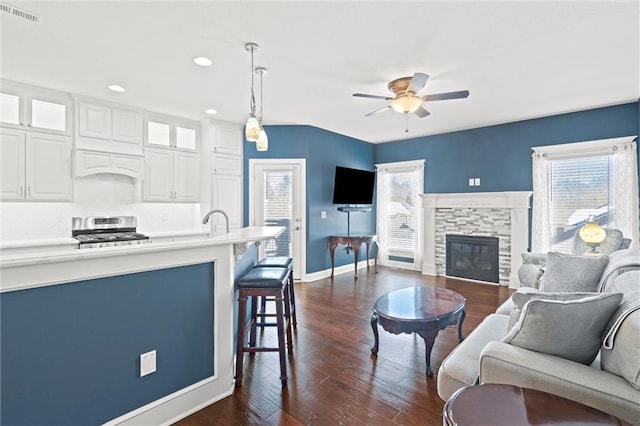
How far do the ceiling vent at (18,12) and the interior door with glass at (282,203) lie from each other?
3.19 m

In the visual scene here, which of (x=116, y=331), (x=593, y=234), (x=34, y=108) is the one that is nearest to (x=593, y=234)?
(x=593, y=234)

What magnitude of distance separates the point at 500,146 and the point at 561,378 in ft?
15.3

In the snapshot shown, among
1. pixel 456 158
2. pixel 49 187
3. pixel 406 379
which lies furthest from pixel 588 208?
pixel 49 187

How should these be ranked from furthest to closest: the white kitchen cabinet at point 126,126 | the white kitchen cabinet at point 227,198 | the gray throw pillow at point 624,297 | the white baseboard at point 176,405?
the white kitchen cabinet at point 227,198
the white kitchen cabinet at point 126,126
the white baseboard at point 176,405
the gray throw pillow at point 624,297

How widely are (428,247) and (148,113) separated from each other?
512cm

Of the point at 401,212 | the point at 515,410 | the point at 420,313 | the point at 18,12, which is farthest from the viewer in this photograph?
the point at 401,212

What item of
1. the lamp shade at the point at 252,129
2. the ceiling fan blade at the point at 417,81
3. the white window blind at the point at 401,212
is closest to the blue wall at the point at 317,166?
the white window blind at the point at 401,212

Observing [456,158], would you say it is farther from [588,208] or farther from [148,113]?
[148,113]

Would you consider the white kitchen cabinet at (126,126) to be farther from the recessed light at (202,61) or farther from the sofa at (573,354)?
the sofa at (573,354)

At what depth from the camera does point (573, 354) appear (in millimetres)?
1354

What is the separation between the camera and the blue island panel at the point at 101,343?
1.37 meters

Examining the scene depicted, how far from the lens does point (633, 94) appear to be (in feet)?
12.3

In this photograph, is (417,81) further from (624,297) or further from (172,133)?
(172,133)

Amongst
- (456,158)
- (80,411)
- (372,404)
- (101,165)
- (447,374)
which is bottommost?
(372,404)
